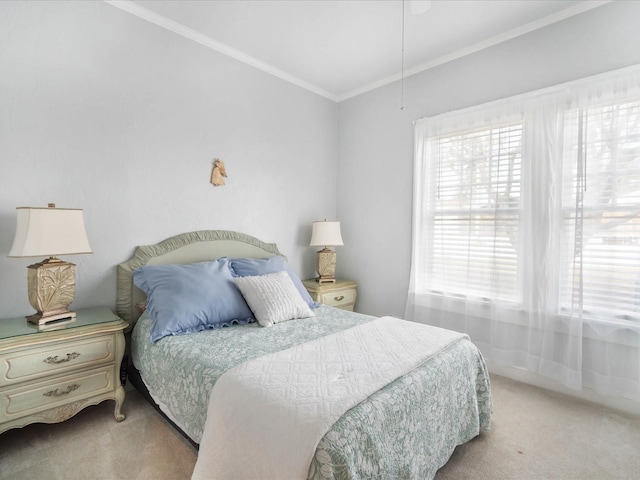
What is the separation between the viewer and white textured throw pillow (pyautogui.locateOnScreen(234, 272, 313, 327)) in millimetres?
2219

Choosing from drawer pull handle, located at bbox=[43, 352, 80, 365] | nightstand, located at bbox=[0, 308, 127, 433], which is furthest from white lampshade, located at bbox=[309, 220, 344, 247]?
drawer pull handle, located at bbox=[43, 352, 80, 365]

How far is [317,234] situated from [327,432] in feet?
7.91

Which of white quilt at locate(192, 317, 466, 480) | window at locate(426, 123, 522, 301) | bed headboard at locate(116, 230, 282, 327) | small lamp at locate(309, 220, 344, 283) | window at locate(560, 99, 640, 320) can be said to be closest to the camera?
white quilt at locate(192, 317, 466, 480)

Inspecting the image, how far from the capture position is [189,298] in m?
2.10

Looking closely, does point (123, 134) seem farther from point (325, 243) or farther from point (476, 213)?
point (476, 213)

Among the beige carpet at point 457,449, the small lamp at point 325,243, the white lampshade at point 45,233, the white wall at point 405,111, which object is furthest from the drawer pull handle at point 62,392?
the white wall at point 405,111

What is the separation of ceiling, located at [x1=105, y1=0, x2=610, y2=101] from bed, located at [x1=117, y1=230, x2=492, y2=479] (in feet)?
5.64

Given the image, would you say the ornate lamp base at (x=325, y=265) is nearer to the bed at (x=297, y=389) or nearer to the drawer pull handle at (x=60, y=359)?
the bed at (x=297, y=389)

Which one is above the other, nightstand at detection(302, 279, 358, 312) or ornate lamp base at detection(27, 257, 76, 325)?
ornate lamp base at detection(27, 257, 76, 325)

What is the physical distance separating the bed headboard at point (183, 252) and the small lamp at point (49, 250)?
0.41 metres

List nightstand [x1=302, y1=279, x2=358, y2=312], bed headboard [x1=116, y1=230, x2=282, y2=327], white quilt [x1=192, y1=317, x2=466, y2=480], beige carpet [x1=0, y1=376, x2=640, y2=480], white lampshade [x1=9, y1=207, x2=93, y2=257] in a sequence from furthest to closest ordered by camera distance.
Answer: nightstand [x1=302, y1=279, x2=358, y2=312]
bed headboard [x1=116, y1=230, x2=282, y2=327]
white lampshade [x1=9, y1=207, x2=93, y2=257]
beige carpet [x1=0, y1=376, x2=640, y2=480]
white quilt [x1=192, y1=317, x2=466, y2=480]

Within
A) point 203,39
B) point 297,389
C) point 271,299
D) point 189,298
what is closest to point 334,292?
point 271,299

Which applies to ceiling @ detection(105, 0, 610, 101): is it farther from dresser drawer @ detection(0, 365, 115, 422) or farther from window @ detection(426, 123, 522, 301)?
dresser drawer @ detection(0, 365, 115, 422)

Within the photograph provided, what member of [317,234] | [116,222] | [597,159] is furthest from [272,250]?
[597,159]
